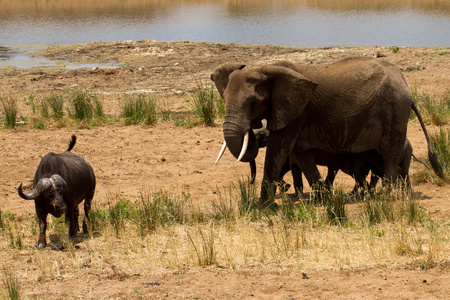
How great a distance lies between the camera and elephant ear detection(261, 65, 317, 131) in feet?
25.9

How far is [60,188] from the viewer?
6.83m

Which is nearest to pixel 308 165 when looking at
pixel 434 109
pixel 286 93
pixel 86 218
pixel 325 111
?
pixel 325 111

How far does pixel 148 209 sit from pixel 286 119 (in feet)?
7.07

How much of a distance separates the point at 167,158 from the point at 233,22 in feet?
84.3

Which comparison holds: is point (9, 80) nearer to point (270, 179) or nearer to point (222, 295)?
point (270, 179)

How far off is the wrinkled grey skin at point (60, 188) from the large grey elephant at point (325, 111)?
210 cm

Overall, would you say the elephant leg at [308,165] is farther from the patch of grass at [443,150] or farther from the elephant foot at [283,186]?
the patch of grass at [443,150]

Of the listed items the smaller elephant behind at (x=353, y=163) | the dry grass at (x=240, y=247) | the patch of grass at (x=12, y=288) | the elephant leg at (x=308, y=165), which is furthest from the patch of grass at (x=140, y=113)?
the patch of grass at (x=12, y=288)

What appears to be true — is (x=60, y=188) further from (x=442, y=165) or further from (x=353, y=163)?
(x=442, y=165)

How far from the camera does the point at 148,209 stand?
7.45 m

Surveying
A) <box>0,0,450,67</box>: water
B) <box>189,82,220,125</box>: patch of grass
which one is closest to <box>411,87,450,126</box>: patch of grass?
<box>189,82,220,125</box>: patch of grass

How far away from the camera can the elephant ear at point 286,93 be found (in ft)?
25.9

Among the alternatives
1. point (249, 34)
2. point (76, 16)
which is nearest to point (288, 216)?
point (249, 34)

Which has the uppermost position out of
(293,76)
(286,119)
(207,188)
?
(293,76)
